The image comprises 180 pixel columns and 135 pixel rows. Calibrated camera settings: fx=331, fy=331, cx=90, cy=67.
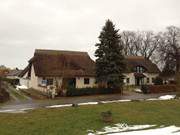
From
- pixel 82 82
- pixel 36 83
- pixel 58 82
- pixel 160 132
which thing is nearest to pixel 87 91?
pixel 58 82

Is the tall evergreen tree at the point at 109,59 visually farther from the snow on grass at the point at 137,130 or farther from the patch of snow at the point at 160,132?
the patch of snow at the point at 160,132

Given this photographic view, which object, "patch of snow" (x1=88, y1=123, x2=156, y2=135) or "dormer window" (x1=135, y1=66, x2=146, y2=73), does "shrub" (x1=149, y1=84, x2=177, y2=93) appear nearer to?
"dormer window" (x1=135, y1=66, x2=146, y2=73)

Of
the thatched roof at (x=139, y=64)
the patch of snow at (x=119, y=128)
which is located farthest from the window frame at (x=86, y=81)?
the patch of snow at (x=119, y=128)

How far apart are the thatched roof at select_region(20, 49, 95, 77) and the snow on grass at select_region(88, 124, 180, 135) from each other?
102 feet

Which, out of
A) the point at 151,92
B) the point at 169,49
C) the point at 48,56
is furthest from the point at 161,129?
the point at 169,49

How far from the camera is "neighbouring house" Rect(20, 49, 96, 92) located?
51656 mm

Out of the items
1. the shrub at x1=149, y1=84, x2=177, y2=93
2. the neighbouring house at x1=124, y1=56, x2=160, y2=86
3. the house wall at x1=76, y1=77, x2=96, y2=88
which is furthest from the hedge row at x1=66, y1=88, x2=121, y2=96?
the neighbouring house at x1=124, y1=56, x2=160, y2=86

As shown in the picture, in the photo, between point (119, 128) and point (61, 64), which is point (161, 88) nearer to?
point (61, 64)

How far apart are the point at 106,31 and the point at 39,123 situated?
1199 inches

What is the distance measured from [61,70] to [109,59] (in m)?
8.70

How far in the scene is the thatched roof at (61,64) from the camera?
52125mm

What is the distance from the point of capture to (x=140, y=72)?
6812cm

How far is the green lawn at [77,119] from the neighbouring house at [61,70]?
21.5 meters

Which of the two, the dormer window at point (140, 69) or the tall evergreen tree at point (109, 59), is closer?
the tall evergreen tree at point (109, 59)
